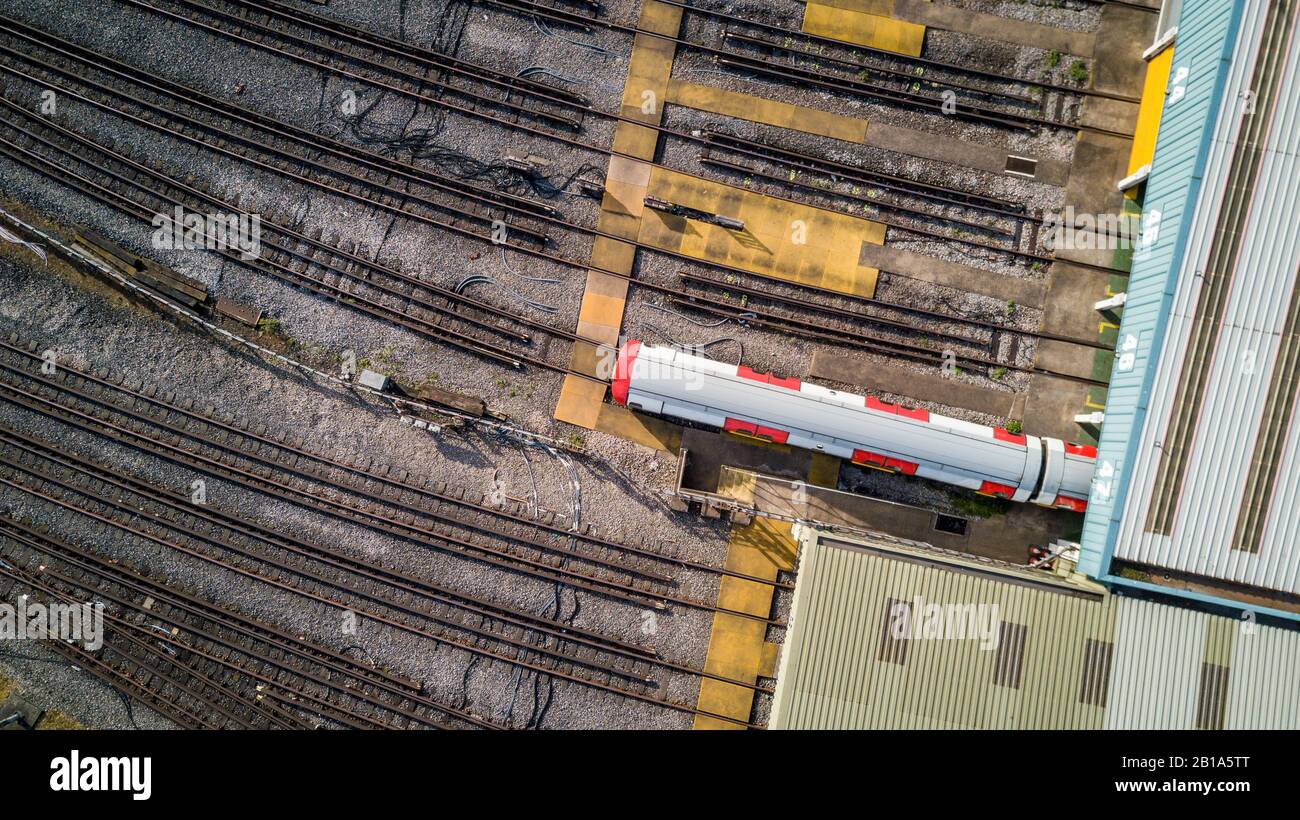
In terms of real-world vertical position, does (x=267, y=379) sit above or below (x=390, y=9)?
below

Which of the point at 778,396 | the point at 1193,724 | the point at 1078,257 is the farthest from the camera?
the point at 1078,257

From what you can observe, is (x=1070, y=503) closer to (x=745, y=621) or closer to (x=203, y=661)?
(x=745, y=621)

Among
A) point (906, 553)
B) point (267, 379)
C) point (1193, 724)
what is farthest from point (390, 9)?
point (1193, 724)

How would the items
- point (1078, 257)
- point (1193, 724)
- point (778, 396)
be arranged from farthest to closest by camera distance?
1. point (1078, 257)
2. point (778, 396)
3. point (1193, 724)

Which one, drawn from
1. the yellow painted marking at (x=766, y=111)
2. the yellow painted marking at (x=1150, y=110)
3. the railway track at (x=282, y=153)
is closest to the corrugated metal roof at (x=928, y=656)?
the railway track at (x=282, y=153)

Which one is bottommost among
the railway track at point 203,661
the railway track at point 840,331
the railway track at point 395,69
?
the railway track at point 203,661

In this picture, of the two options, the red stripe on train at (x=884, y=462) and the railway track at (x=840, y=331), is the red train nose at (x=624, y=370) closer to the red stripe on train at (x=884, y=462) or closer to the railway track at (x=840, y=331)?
the railway track at (x=840, y=331)

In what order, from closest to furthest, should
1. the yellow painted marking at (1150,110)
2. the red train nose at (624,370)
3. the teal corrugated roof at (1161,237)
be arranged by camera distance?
the teal corrugated roof at (1161,237) < the red train nose at (624,370) < the yellow painted marking at (1150,110)

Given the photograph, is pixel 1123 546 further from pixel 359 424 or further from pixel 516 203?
pixel 359 424
